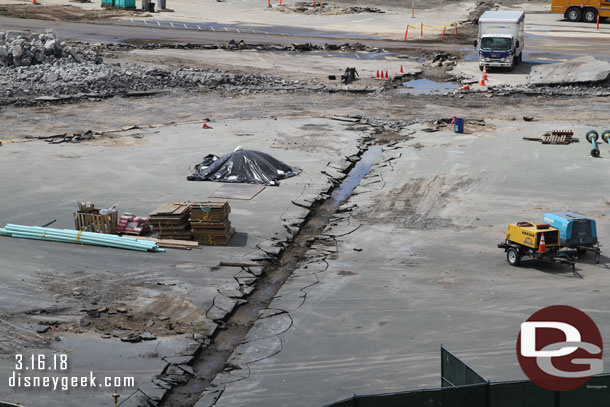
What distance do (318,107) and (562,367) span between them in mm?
33857

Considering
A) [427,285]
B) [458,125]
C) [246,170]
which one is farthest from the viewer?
[458,125]

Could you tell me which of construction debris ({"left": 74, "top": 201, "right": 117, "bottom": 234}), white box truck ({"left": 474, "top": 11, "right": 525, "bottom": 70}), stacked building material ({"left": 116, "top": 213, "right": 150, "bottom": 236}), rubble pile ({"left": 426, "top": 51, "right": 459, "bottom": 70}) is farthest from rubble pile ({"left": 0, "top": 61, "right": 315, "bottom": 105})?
stacked building material ({"left": 116, "top": 213, "right": 150, "bottom": 236})

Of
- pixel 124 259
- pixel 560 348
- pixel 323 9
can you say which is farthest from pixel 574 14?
pixel 560 348

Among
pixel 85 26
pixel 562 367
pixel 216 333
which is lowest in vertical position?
pixel 216 333

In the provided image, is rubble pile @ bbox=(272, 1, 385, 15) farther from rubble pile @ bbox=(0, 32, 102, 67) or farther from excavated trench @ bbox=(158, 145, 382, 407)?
excavated trench @ bbox=(158, 145, 382, 407)

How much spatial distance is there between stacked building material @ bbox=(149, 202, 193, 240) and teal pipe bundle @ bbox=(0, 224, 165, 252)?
31.2 inches

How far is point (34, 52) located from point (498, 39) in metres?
31.7

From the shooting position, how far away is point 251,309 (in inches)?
851

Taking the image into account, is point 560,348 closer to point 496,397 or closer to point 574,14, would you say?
point 496,397

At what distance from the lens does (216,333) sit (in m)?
20.0

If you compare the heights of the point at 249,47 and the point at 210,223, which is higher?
the point at 249,47

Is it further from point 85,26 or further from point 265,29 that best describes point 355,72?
point 85,26

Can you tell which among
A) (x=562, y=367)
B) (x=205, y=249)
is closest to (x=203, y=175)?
(x=205, y=249)

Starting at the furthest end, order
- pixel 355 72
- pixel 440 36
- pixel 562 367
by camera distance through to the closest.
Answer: pixel 440 36, pixel 355 72, pixel 562 367
